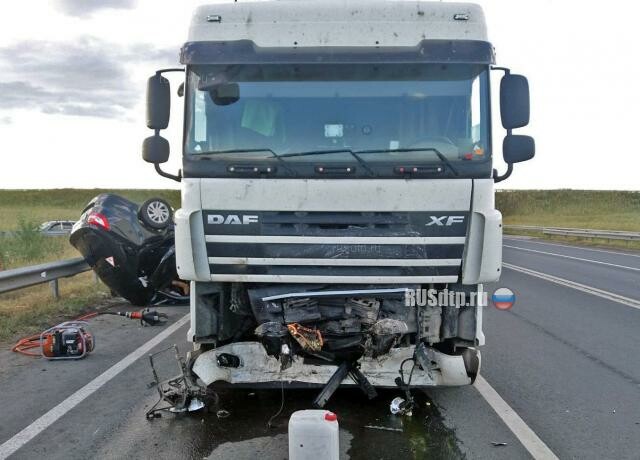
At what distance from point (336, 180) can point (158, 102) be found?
172 cm

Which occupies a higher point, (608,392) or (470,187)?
(470,187)

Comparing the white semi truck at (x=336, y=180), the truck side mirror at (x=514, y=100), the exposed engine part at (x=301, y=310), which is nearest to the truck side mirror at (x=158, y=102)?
the white semi truck at (x=336, y=180)

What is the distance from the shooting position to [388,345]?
15.6 ft

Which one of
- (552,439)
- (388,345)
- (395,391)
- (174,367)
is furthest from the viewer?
(174,367)

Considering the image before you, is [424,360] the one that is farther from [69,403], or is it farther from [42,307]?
[42,307]

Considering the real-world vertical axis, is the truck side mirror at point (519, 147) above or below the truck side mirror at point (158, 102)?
below

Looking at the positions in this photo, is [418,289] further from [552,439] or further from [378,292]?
[552,439]

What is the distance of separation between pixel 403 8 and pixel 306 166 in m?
1.52

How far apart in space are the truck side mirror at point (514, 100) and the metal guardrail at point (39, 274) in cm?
657

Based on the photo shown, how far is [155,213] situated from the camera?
9469 mm

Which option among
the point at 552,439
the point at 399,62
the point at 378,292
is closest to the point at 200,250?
the point at 378,292

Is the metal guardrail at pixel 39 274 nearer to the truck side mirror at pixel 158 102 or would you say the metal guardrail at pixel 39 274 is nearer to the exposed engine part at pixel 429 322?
the truck side mirror at pixel 158 102

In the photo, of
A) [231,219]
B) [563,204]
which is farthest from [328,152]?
[563,204]

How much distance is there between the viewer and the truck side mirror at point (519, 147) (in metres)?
5.11
